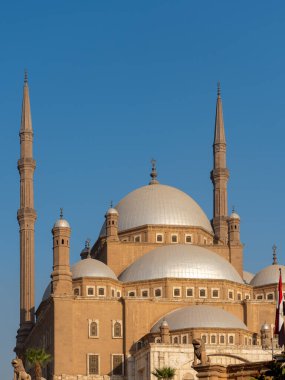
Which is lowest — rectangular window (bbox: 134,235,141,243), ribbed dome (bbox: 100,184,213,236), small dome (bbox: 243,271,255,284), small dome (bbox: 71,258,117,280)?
small dome (bbox: 71,258,117,280)

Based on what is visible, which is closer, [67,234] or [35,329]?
[67,234]

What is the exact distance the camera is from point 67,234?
75.3m

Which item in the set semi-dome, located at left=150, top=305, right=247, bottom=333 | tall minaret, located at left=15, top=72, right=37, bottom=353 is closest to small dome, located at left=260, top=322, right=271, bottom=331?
semi-dome, located at left=150, top=305, right=247, bottom=333

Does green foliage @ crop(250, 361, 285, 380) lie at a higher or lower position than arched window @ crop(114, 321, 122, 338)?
lower

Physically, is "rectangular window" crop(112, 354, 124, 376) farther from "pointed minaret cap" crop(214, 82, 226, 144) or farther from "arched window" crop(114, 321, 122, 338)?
"pointed minaret cap" crop(214, 82, 226, 144)

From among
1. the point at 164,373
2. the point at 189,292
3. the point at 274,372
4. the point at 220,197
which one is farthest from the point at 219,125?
the point at 274,372

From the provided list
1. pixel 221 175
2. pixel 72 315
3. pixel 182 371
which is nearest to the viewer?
pixel 182 371

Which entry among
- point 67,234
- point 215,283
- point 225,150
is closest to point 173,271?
point 215,283

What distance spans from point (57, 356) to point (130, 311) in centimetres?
612

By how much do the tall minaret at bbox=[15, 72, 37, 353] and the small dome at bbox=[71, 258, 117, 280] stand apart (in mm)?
5229

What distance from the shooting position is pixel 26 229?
274ft

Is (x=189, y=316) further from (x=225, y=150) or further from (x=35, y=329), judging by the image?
(x=225, y=150)

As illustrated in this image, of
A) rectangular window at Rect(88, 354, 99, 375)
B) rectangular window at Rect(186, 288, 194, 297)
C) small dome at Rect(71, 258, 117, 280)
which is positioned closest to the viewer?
rectangular window at Rect(88, 354, 99, 375)

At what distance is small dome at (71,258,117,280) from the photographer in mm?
77375
